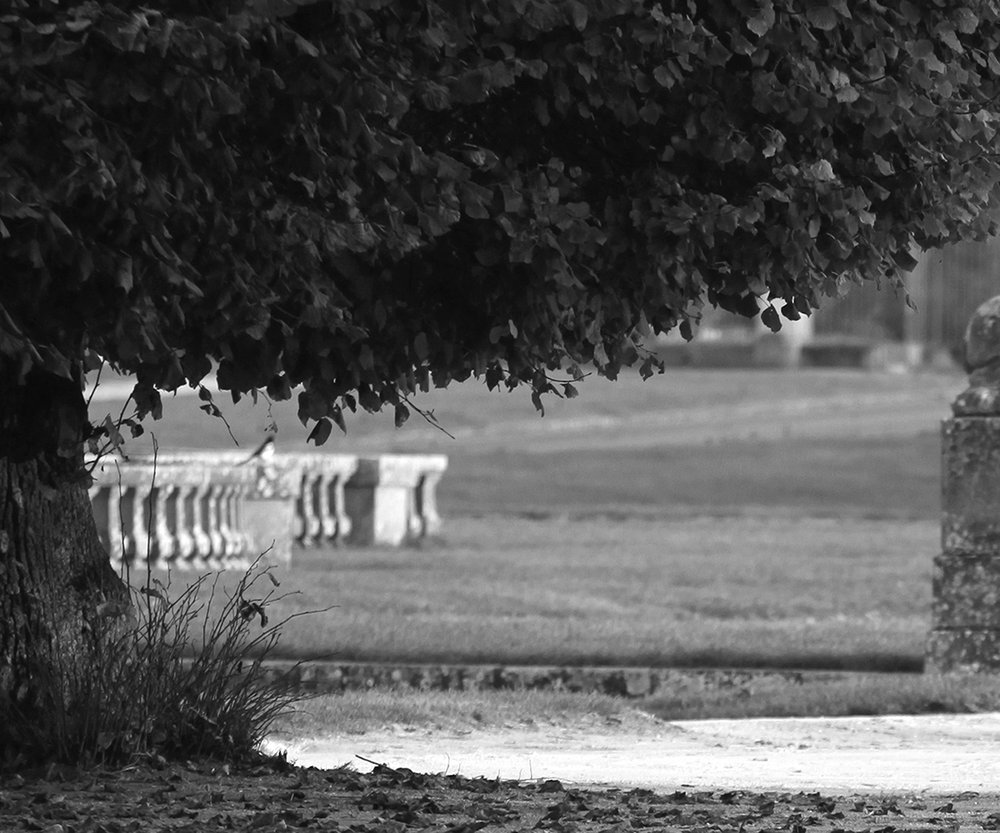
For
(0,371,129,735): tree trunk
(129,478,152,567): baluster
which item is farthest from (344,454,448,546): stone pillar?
(0,371,129,735): tree trunk

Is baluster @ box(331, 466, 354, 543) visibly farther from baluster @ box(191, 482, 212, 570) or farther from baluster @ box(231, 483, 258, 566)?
baluster @ box(191, 482, 212, 570)

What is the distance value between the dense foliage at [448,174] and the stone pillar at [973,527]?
4.94 metres

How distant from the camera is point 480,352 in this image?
6.32 m

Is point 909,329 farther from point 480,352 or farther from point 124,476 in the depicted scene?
point 480,352

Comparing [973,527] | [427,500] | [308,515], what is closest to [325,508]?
[308,515]

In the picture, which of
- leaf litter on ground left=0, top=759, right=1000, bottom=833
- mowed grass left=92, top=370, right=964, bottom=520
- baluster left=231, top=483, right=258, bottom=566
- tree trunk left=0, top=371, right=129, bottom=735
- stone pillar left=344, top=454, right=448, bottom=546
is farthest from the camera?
mowed grass left=92, top=370, right=964, bottom=520

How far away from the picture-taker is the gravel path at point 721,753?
24.4 feet

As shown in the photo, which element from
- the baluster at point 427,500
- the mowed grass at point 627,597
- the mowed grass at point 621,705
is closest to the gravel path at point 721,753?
the mowed grass at point 621,705

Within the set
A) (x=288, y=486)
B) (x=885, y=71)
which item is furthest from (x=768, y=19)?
(x=288, y=486)

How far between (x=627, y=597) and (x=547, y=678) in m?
4.24

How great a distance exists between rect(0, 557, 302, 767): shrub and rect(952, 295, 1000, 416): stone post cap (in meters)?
5.57

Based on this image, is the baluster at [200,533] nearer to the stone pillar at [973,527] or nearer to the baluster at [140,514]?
the baluster at [140,514]

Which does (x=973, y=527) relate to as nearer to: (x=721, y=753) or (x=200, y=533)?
(x=721, y=753)

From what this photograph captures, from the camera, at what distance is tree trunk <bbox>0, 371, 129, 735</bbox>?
21.2 feet
